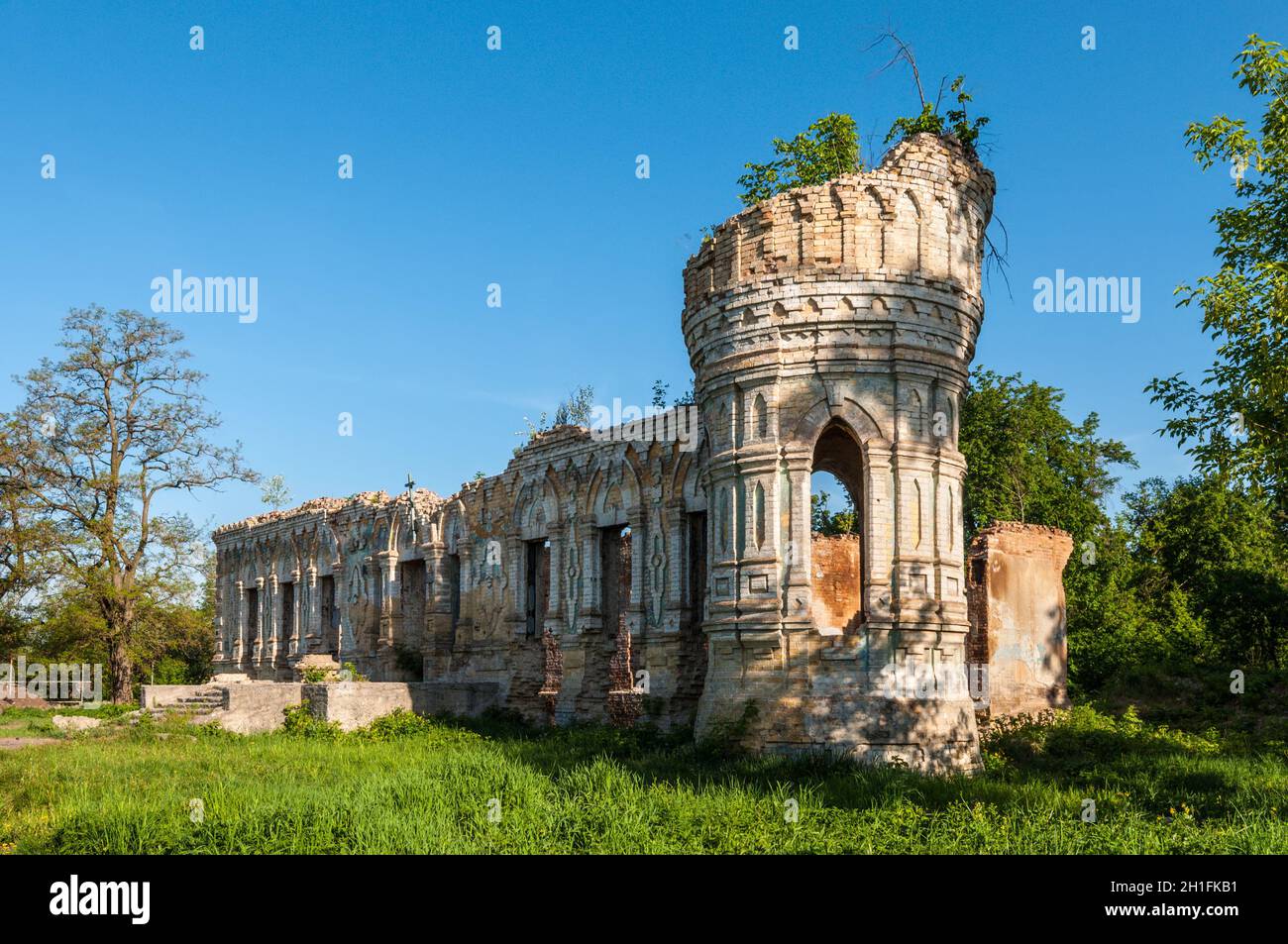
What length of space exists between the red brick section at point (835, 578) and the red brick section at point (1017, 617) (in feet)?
6.47

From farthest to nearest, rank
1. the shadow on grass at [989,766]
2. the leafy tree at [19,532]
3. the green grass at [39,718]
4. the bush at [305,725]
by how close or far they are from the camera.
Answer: the leafy tree at [19,532] < the green grass at [39,718] < the bush at [305,725] < the shadow on grass at [989,766]

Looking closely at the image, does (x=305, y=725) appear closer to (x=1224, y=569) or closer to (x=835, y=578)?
(x=835, y=578)

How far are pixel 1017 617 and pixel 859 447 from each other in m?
5.25

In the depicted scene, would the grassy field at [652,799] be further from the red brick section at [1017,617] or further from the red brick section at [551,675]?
the red brick section at [551,675]

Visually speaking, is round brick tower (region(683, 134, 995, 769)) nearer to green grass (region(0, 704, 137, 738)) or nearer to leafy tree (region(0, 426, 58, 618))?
green grass (region(0, 704, 137, 738))

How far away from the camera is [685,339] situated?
15164mm

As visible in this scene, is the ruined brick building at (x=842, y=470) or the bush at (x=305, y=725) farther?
the bush at (x=305, y=725)

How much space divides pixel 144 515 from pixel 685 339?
20.1 m

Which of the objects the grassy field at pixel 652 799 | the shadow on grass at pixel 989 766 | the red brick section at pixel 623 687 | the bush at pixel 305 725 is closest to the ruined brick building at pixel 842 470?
the red brick section at pixel 623 687

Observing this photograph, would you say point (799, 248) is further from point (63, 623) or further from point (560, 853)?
point (63, 623)

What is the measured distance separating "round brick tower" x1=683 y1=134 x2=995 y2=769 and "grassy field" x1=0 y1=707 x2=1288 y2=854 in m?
0.98

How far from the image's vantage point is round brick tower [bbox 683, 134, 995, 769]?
510 inches

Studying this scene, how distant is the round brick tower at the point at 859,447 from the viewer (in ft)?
42.5
